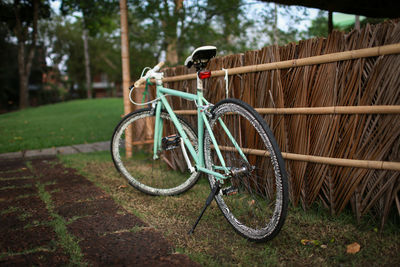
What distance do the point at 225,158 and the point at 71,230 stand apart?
1.17m

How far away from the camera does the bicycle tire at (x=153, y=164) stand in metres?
2.94

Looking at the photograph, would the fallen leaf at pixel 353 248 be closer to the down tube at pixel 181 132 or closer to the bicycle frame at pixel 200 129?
the bicycle frame at pixel 200 129

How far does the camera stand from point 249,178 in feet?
7.98

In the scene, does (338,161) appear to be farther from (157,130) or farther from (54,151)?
(54,151)

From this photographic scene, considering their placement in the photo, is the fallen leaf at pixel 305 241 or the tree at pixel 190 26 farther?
the tree at pixel 190 26

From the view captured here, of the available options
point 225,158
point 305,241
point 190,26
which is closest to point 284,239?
point 305,241

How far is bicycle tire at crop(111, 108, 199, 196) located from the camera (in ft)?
9.64

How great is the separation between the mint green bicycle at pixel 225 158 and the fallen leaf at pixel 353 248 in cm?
42

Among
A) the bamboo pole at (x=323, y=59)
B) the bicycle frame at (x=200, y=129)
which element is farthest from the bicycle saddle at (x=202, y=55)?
the bamboo pole at (x=323, y=59)

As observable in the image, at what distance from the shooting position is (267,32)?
7613mm

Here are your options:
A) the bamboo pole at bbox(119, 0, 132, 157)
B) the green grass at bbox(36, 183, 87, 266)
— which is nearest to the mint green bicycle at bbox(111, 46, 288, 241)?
the green grass at bbox(36, 183, 87, 266)

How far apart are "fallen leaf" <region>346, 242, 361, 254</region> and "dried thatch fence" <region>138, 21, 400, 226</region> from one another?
0.29 meters

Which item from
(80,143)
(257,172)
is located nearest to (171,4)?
(80,143)

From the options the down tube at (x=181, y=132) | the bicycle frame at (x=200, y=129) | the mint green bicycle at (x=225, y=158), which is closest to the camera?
the mint green bicycle at (x=225, y=158)
